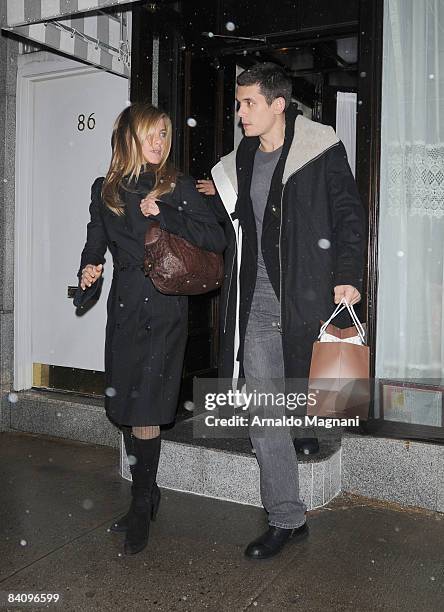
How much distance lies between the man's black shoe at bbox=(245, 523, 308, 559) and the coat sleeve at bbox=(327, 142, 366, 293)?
129 cm

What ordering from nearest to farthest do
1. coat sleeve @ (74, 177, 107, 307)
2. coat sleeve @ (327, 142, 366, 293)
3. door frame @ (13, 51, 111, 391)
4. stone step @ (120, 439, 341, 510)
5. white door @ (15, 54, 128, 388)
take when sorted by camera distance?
coat sleeve @ (327, 142, 366, 293) < coat sleeve @ (74, 177, 107, 307) < stone step @ (120, 439, 341, 510) < white door @ (15, 54, 128, 388) < door frame @ (13, 51, 111, 391)

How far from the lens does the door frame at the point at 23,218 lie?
6031 millimetres

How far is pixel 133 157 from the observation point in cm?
342

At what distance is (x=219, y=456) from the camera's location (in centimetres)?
433

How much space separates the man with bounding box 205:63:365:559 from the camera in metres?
3.29

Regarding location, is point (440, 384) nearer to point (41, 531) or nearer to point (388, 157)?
point (388, 157)

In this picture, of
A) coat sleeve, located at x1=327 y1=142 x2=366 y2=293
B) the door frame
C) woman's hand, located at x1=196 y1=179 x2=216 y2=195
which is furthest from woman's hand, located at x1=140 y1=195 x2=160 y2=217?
the door frame

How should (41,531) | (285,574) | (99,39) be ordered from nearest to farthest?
(285,574) → (41,531) → (99,39)

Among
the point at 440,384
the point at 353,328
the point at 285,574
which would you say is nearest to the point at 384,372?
the point at 440,384

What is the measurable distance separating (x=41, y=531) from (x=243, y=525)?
1116 millimetres

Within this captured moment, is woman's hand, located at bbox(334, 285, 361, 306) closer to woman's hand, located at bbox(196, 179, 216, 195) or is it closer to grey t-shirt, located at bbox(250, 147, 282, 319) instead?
grey t-shirt, located at bbox(250, 147, 282, 319)

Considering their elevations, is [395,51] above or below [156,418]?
above

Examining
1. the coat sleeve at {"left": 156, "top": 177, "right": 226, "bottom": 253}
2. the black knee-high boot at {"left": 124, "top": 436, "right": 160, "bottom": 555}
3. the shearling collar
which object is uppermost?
the shearling collar

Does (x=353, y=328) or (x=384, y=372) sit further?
(x=384, y=372)
